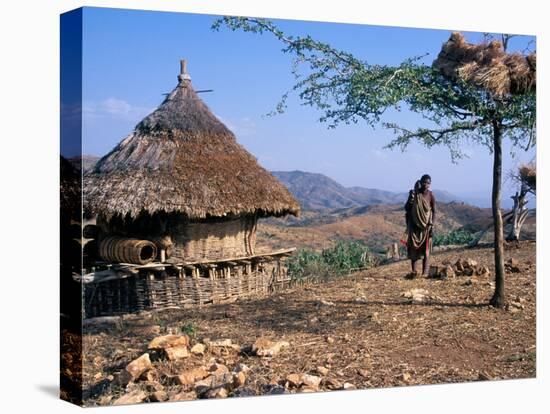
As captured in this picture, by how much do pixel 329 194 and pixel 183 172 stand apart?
1762mm

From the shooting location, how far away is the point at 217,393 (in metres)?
8.60

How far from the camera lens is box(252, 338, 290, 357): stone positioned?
9.00m

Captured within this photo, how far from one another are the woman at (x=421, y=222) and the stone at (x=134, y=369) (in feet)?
12.3

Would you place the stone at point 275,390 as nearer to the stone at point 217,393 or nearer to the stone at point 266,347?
the stone at point 266,347

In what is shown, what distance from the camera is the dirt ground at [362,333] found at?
28.7ft

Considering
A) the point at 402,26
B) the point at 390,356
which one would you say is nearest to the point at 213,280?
the point at 390,356

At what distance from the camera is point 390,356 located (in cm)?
953

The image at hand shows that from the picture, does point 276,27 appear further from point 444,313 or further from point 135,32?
point 444,313

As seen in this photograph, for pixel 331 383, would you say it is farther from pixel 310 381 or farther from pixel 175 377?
pixel 175 377

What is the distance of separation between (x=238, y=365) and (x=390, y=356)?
173cm

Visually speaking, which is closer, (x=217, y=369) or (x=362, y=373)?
(x=217, y=369)

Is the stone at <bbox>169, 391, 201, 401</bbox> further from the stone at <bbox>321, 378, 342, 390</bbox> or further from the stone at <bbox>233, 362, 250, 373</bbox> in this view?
the stone at <bbox>321, 378, 342, 390</bbox>

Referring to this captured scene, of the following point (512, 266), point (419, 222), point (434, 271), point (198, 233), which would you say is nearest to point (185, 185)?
point (198, 233)

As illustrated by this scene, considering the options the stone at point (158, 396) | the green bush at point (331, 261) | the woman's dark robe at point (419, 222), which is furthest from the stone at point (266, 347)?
the woman's dark robe at point (419, 222)
